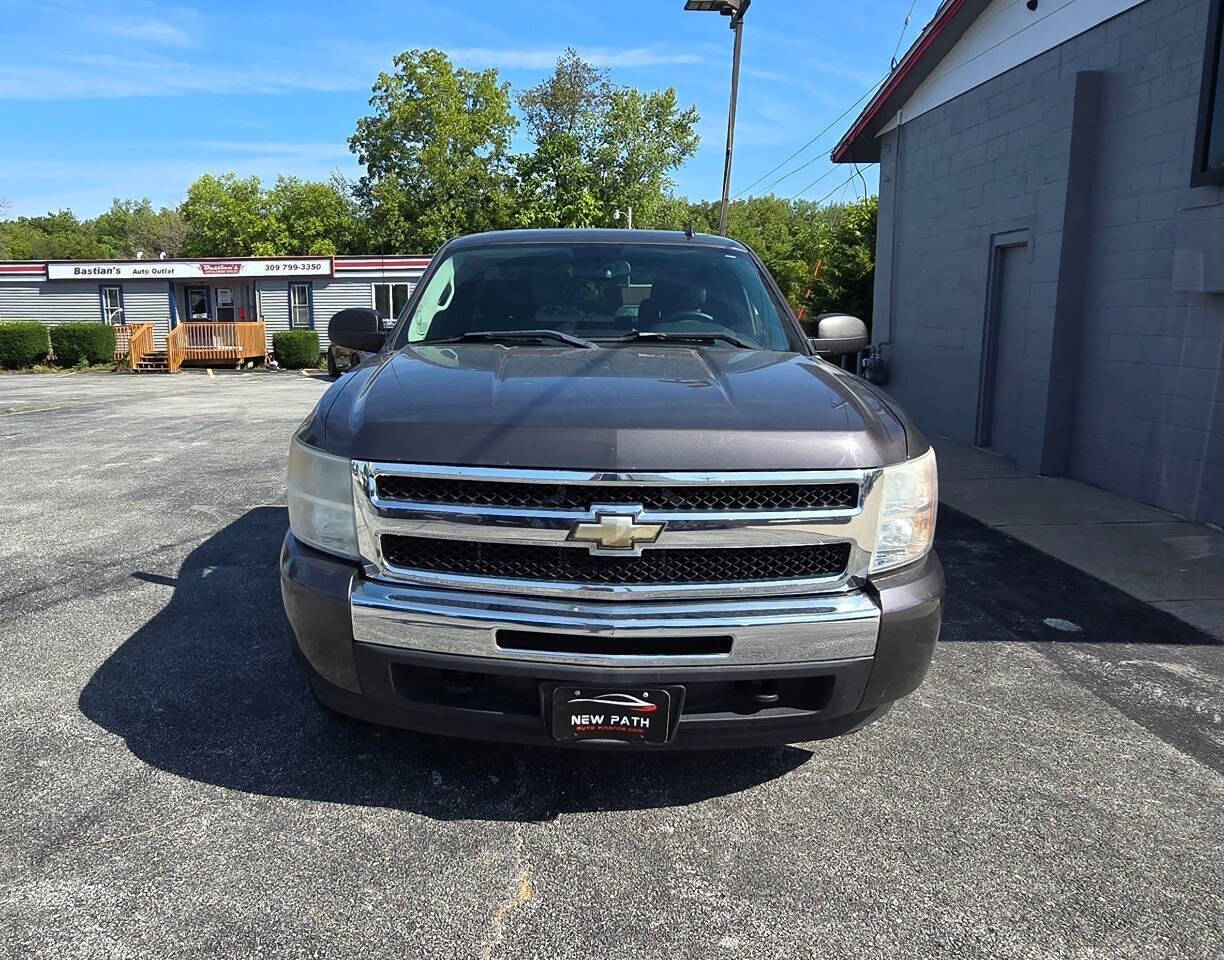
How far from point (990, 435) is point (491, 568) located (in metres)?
8.76

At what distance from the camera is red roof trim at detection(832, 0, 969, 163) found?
10.2 meters

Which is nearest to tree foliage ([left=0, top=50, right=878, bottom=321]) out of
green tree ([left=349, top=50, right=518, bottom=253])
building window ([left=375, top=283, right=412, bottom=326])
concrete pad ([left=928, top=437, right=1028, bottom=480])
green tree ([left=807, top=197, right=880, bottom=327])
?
green tree ([left=349, top=50, right=518, bottom=253])

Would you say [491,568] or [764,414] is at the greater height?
[764,414]

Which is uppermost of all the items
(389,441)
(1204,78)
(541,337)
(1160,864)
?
(1204,78)

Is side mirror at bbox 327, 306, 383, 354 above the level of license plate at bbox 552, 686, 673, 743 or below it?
above

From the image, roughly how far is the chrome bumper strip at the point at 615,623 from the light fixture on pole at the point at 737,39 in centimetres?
1143

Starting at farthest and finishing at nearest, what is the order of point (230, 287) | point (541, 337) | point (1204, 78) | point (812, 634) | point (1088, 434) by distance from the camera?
point (230, 287)
point (1088, 434)
point (1204, 78)
point (541, 337)
point (812, 634)

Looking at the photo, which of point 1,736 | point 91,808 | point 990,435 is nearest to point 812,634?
point 91,808

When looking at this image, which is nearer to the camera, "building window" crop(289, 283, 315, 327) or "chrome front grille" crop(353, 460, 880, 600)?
"chrome front grille" crop(353, 460, 880, 600)

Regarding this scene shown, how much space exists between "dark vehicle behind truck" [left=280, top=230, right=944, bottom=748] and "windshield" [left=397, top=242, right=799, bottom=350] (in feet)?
3.77

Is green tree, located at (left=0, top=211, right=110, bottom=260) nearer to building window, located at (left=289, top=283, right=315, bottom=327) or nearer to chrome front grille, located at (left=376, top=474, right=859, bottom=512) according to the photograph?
building window, located at (left=289, top=283, right=315, bottom=327)

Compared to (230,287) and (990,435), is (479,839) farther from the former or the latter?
(230,287)

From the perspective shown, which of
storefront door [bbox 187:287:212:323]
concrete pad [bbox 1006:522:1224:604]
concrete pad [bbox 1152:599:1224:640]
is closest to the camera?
concrete pad [bbox 1152:599:1224:640]

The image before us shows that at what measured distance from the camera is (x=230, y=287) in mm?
33031
